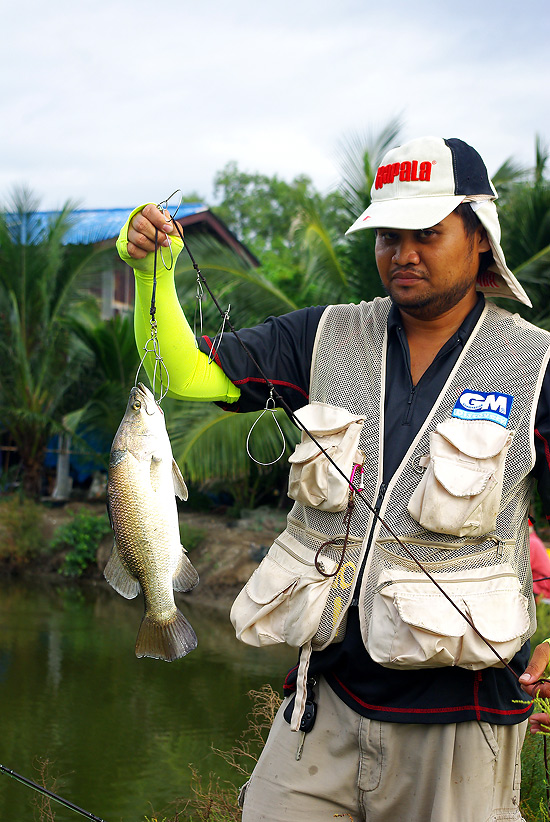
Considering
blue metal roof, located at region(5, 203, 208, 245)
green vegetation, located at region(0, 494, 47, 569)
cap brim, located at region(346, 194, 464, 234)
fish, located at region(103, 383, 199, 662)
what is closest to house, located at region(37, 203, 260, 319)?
blue metal roof, located at region(5, 203, 208, 245)

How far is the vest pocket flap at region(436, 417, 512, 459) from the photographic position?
2338 millimetres

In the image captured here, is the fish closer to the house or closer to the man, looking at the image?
the man

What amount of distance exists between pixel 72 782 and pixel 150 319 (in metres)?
4.42

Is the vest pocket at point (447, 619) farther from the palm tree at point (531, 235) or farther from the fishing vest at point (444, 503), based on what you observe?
the palm tree at point (531, 235)

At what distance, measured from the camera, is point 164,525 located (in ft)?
7.48

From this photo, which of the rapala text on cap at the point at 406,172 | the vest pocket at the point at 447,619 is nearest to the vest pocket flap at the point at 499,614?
the vest pocket at the point at 447,619

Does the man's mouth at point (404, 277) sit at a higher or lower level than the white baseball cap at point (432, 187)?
lower

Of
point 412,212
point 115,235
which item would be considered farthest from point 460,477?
point 115,235

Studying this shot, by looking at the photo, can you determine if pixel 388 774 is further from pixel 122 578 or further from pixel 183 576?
pixel 122 578

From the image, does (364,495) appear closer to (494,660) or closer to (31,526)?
(494,660)

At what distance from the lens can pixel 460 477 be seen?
2.30m

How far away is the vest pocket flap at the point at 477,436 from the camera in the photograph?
92.0 inches

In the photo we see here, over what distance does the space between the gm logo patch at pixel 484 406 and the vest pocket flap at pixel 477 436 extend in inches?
0.8

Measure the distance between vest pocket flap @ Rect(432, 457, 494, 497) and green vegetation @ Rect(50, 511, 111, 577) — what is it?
1038 centimetres
